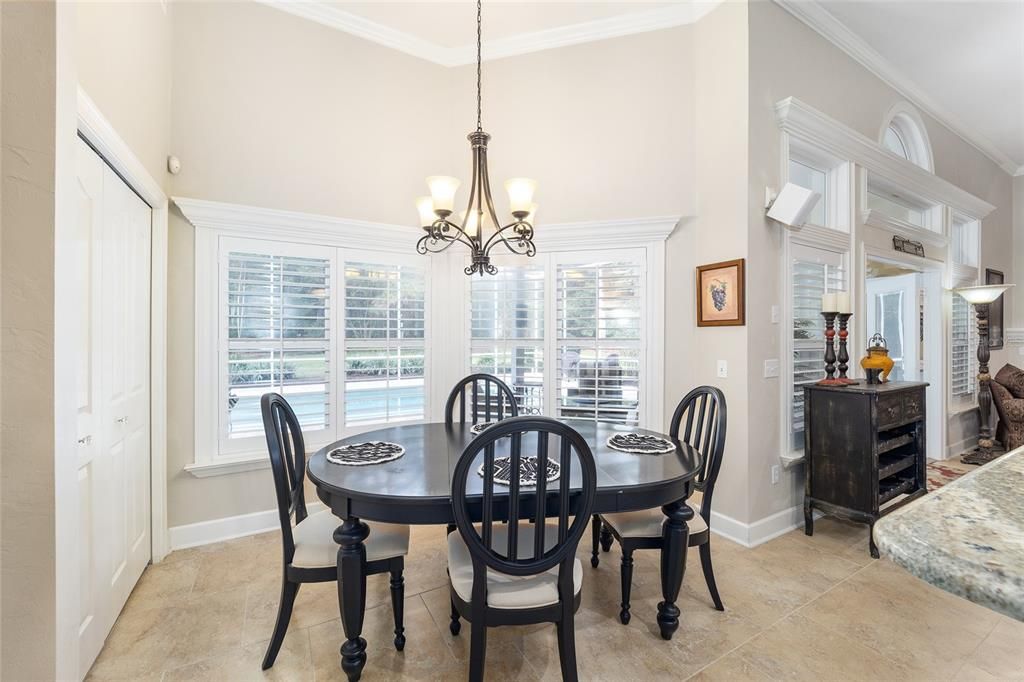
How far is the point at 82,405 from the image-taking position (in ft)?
5.52

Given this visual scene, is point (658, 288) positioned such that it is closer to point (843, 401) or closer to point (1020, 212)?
point (843, 401)

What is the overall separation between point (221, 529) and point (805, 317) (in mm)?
4148

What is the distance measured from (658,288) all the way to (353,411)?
2379mm

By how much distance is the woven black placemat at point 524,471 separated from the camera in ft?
5.28

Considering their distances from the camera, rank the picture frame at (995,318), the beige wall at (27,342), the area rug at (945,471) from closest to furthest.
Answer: the beige wall at (27,342)
the area rug at (945,471)
the picture frame at (995,318)

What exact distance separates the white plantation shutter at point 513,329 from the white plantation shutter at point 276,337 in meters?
1.12

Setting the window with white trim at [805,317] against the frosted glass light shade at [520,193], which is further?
the window with white trim at [805,317]

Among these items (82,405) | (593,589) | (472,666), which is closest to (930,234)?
(593,589)

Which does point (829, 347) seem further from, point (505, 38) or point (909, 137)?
point (505, 38)

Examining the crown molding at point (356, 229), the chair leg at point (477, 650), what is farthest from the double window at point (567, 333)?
the chair leg at point (477, 650)

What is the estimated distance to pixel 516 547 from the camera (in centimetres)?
144

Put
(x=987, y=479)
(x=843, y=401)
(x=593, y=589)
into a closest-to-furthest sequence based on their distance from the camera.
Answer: (x=987, y=479) < (x=593, y=589) < (x=843, y=401)

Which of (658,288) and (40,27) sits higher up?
(40,27)

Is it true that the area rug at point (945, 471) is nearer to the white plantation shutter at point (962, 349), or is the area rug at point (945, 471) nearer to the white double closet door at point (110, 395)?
the white plantation shutter at point (962, 349)
